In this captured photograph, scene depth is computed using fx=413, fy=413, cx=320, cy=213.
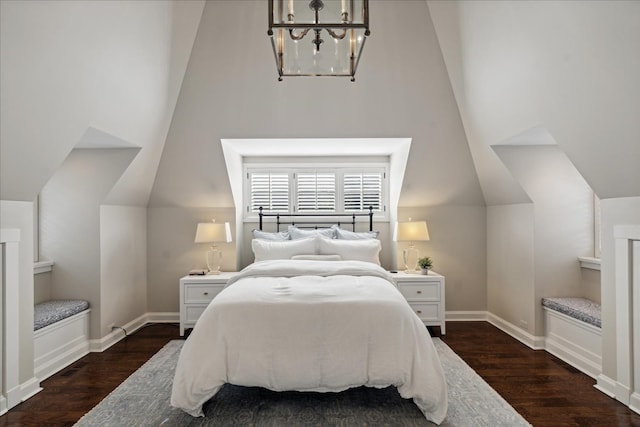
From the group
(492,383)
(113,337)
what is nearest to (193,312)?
(113,337)

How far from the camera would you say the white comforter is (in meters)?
2.60

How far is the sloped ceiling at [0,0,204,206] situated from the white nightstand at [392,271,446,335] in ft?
10.1

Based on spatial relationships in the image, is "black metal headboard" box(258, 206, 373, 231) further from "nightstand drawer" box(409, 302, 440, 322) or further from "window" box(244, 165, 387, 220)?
"nightstand drawer" box(409, 302, 440, 322)

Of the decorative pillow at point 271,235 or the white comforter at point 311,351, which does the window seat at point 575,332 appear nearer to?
the white comforter at point 311,351

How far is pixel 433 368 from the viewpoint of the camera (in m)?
2.64

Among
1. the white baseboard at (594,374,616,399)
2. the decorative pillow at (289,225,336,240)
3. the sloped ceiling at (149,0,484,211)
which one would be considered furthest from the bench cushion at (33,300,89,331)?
the white baseboard at (594,374,616,399)

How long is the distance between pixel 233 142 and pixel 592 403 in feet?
12.9

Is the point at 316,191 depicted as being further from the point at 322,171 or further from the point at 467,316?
the point at 467,316

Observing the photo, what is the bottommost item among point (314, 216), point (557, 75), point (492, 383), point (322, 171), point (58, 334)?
point (492, 383)

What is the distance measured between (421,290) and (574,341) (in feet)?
4.87

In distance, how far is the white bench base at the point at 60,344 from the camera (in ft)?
10.8

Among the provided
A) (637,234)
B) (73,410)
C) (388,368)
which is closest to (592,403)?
(637,234)

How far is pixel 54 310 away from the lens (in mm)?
3578

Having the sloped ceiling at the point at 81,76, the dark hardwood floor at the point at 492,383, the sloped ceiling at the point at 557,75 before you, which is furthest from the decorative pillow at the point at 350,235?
the sloped ceiling at the point at 81,76
